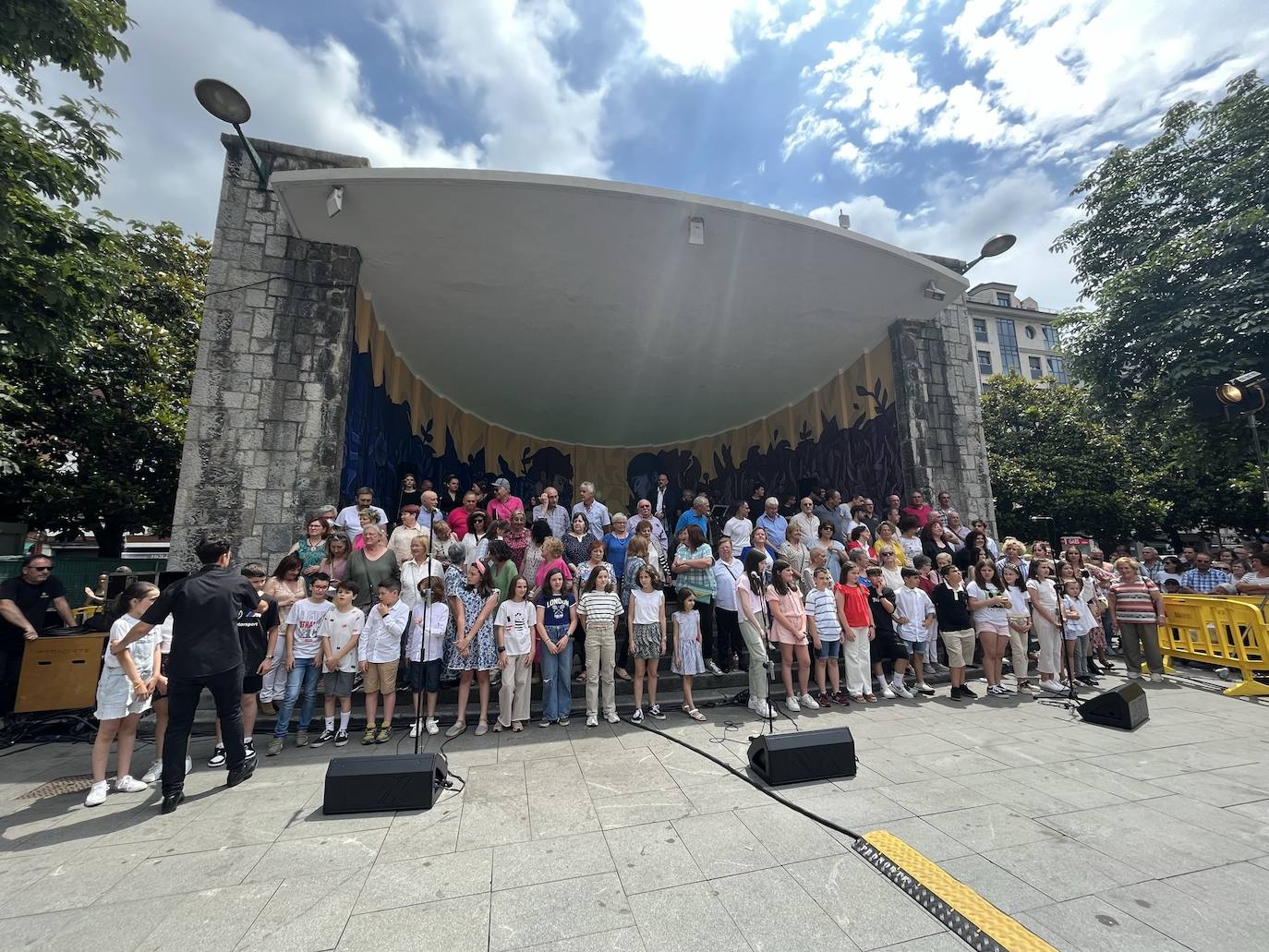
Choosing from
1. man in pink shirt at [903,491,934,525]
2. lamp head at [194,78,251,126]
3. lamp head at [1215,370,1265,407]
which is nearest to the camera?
lamp head at [194,78,251,126]

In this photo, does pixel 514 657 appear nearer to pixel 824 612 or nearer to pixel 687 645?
pixel 687 645

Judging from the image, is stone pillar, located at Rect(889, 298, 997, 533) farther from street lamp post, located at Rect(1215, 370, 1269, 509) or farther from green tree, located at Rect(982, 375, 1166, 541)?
green tree, located at Rect(982, 375, 1166, 541)

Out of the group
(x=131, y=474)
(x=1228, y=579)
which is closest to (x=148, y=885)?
(x=1228, y=579)

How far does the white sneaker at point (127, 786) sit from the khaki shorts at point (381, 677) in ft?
5.27

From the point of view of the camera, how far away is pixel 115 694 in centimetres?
392

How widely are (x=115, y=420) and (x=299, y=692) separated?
1239cm

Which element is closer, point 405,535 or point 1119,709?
point 1119,709

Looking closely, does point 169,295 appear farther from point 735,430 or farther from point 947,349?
point 947,349

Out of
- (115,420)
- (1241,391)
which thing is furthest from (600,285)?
(115,420)

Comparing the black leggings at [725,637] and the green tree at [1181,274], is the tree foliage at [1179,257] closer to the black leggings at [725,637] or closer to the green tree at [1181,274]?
the green tree at [1181,274]

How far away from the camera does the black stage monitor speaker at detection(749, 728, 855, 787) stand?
3.71m

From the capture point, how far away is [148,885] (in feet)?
8.78

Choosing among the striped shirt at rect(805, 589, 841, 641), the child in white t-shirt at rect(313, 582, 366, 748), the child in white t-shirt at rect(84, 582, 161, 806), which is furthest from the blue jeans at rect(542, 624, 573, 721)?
the child in white t-shirt at rect(84, 582, 161, 806)

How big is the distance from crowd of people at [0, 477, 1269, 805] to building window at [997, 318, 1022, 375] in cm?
4428
